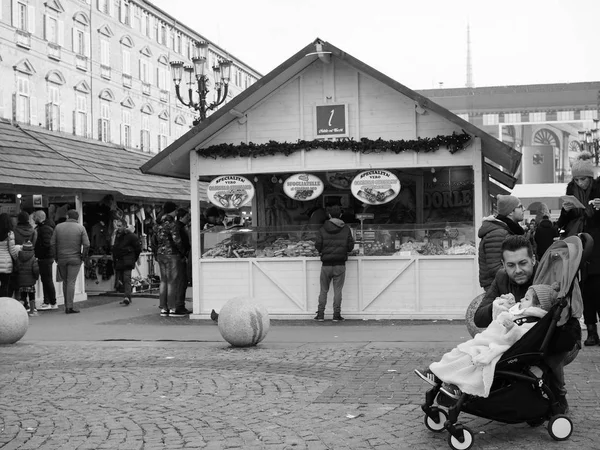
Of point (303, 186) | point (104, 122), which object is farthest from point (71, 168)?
point (104, 122)

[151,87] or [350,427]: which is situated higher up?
[151,87]

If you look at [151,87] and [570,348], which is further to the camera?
[151,87]

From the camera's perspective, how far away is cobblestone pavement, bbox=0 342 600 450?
21.8 feet

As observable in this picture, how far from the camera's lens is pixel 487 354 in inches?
238

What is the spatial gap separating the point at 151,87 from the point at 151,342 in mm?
31809

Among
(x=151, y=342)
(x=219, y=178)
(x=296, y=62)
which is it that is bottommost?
A: (x=151, y=342)

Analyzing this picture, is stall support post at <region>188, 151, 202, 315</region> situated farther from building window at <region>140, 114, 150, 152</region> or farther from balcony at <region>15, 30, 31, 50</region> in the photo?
building window at <region>140, 114, 150, 152</region>

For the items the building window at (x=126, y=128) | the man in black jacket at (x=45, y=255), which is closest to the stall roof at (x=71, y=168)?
the man in black jacket at (x=45, y=255)

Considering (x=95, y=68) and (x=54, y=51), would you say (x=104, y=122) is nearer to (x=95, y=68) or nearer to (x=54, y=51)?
(x=95, y=68)

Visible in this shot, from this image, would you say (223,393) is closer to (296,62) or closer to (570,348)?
(570,348)

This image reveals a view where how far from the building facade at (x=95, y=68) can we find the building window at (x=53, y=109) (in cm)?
4

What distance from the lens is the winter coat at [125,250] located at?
2042 cm

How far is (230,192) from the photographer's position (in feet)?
53.6

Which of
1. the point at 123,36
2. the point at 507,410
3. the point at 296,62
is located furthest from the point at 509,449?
the point at 123,36
